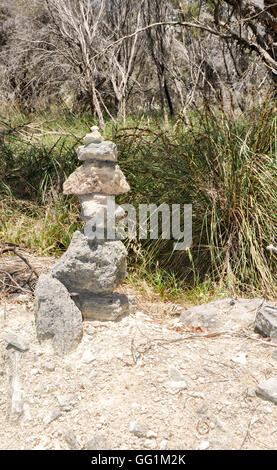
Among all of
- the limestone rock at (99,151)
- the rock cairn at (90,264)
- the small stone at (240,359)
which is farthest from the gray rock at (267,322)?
the limestone rock at (99,151)

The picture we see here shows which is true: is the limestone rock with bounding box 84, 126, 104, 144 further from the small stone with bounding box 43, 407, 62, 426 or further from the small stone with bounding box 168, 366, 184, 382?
the small stone with bounding box 43, 407, 62, 426

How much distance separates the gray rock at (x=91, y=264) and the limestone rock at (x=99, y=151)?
393 millimetres

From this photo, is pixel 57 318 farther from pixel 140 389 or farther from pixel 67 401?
pixel 140 389

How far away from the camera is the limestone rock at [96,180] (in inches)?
81.9

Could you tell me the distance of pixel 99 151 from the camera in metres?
2.02

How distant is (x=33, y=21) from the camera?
805 cm

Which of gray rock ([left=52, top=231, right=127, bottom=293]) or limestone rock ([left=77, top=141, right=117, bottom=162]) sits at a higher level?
limestone rock ([left=77, top=141, right=117, bottom=162])

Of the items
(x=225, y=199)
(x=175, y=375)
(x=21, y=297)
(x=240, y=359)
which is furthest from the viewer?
(x=225, y=199)

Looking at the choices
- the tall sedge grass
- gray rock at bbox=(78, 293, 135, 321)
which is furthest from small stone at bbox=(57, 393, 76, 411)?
the tall sedge grass

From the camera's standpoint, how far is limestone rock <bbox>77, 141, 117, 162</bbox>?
6.61 ft

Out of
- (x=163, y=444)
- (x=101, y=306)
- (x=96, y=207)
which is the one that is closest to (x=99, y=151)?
(x=96, y=207)

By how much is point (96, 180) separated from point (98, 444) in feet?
3.92

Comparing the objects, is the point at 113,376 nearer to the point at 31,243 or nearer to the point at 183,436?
the point at 183,436

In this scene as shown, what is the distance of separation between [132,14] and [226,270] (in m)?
5.77
